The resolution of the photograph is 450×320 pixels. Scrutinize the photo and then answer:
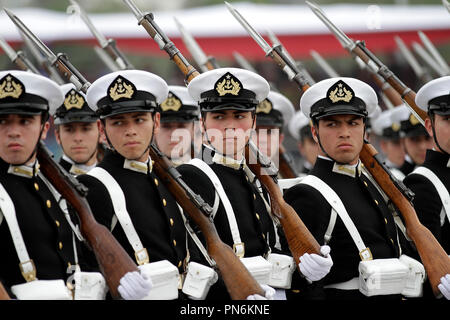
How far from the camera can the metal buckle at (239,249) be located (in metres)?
5.65

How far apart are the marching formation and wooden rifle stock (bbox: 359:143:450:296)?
0.03 ft

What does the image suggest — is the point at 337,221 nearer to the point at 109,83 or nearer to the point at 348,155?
the point at 348,155

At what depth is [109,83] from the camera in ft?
18.3

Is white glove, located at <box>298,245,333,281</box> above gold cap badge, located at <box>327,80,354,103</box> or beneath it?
beneath

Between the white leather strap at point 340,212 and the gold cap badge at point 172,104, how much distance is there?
8.89ft

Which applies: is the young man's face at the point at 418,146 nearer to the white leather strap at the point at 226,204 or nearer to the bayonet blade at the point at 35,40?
the white leather strap at the point at 226,204

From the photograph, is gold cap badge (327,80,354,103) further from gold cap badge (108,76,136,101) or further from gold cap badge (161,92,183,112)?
gold cap badge (161,92,183,112)

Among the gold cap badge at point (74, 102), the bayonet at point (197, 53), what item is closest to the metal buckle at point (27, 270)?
the gold cap badge at point (74, 102)

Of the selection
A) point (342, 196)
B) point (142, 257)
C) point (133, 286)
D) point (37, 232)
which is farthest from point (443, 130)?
point (37, 232)

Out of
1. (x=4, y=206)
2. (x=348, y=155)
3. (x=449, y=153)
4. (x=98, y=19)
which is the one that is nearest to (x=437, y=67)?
(x=449, y=153)

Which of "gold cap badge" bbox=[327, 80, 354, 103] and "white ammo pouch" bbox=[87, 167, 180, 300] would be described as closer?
"white ammo pouch" bbox=[87, 167, 180, 300]

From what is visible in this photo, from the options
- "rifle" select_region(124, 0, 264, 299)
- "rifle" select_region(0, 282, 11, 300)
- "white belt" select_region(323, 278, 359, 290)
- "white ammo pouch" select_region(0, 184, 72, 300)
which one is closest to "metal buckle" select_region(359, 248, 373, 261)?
"white belt" select_region(323, 278, 359, 290)

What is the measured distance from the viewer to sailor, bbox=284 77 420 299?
594 centimetres

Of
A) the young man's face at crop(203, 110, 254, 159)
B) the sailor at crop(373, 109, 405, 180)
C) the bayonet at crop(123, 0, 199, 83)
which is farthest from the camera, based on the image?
the sailor at crop(373, 109, 405, 180)
